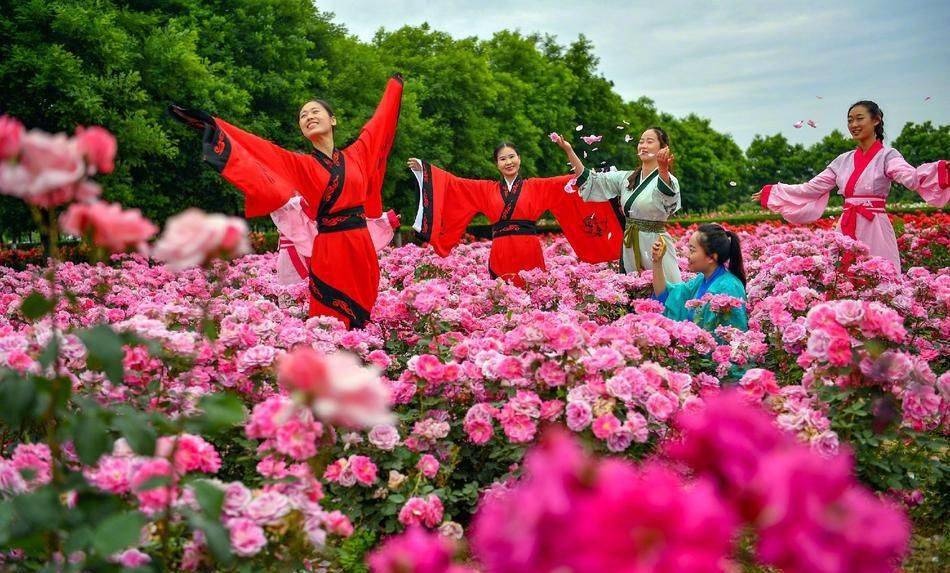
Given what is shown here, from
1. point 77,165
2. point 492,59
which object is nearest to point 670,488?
point 77,165

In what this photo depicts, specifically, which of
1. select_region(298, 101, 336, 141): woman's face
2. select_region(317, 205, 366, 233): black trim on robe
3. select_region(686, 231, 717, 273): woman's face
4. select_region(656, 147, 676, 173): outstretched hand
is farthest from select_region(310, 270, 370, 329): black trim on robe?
select_region(656, 147, 676, 173): outstretched hand

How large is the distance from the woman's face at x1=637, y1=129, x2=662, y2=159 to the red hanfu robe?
3.36 ft

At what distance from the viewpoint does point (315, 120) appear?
5461mm

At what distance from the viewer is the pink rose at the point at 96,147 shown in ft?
4.67

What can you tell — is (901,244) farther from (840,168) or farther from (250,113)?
(250,113)

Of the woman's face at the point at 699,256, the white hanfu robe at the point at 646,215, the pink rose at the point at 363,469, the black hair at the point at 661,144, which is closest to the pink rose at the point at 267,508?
the pink rose at the point at 363,469

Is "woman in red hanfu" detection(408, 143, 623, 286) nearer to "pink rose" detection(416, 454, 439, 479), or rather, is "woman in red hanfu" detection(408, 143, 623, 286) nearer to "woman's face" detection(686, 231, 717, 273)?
"woman's face" detection(686, 231, 717, 273)

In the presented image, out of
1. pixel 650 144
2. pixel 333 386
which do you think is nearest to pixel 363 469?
pixel 333 386

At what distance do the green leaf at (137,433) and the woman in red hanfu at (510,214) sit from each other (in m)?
5.66

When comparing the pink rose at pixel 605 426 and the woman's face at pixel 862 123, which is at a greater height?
the woman's face at pixel 862 123

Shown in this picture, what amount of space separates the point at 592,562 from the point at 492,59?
31448 mm

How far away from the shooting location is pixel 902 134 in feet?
189

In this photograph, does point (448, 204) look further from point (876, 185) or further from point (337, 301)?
point (876, 185)

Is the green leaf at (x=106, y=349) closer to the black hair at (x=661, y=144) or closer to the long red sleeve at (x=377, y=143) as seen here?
the long red sleeve at (x=377, y=143)
